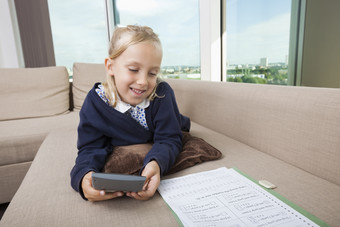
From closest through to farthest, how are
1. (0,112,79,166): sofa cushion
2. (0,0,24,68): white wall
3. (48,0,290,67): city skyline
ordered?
(0,112,79,166): sofa cushion < (48,0,290,67): city skyline < (0,0,24,68): white wall

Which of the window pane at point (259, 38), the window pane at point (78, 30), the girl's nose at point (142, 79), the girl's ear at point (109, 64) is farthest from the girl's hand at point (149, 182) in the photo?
the window pane at point (78, 30)

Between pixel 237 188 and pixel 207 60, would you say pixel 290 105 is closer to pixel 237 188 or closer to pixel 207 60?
pixel 237 188

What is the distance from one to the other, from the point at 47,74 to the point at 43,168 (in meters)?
1.33

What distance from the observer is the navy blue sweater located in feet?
2.56

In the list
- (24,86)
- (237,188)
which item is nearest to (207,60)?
(24,86)

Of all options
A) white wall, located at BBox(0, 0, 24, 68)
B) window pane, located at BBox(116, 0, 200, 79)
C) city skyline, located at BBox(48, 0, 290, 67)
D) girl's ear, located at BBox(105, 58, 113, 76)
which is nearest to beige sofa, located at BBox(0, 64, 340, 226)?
girl's ear, located at BBox(105, 58, 113, 76)

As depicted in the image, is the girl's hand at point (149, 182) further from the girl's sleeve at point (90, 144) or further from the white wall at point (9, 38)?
the white wall at point (9, 38)

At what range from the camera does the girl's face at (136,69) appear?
78cm

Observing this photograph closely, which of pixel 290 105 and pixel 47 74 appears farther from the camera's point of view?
pixel 47 74

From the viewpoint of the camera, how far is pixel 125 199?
641mm

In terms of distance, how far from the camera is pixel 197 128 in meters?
1.34

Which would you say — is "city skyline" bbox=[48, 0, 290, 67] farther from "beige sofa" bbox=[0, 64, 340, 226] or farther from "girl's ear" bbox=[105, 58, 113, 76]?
"beige sofa" bbox=[0, 64, 340, 226]

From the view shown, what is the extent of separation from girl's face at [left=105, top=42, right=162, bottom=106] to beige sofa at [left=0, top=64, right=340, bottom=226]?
333 mm

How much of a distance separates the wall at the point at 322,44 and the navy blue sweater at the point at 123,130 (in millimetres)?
1490
